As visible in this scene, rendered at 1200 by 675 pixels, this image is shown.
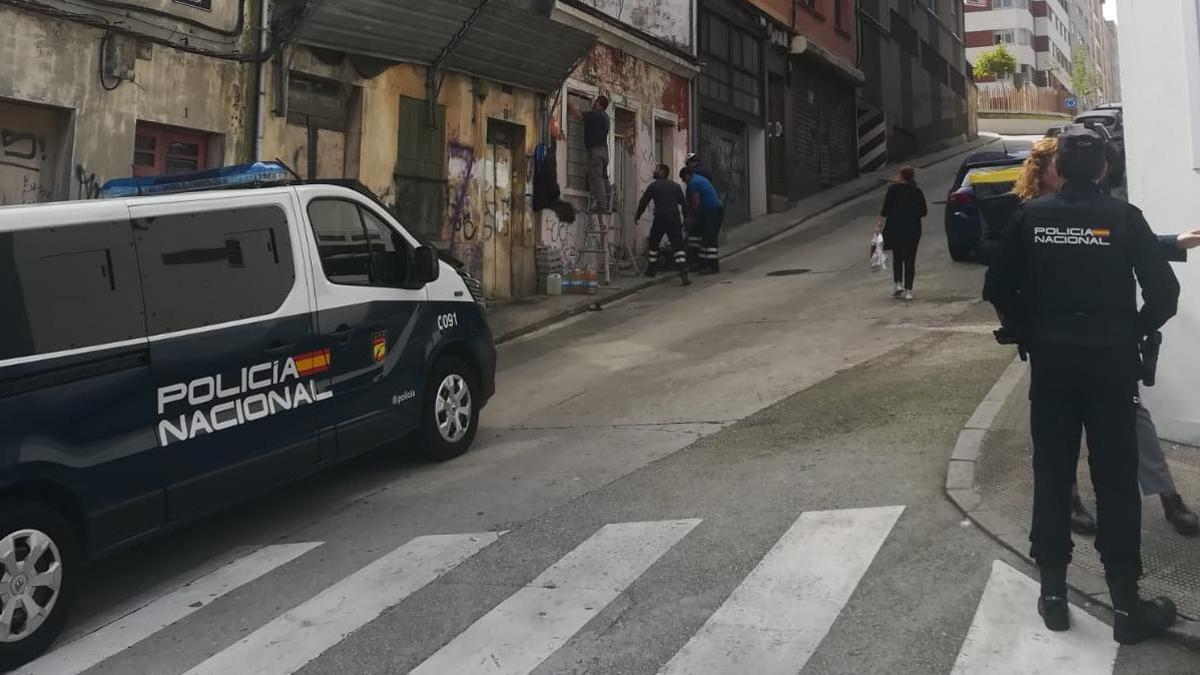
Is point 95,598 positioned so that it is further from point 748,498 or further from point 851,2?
point 851,2

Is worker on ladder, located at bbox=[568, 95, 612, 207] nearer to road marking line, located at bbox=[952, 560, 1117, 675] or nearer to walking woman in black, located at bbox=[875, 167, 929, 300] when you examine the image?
walking woman in black, located at bbox=[875, 167, 929, 300]

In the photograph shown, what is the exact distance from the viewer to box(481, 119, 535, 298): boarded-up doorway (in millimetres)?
14375

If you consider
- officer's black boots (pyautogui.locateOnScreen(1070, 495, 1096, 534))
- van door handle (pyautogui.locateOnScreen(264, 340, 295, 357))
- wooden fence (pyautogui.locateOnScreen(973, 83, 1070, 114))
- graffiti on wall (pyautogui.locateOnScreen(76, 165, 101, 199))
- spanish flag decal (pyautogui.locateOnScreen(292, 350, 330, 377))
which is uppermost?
wooden fence (pyautogui.locateOnScreen(973, 83, 1070, 114))

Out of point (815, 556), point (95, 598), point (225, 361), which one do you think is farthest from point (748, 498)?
point (95, 598)

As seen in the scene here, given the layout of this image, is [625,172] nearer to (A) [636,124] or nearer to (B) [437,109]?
(A) [636,124]

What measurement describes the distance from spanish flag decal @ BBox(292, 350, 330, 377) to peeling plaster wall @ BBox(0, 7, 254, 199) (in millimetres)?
4860

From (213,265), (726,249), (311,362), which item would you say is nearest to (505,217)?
(726,249)

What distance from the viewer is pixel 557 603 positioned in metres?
4.37

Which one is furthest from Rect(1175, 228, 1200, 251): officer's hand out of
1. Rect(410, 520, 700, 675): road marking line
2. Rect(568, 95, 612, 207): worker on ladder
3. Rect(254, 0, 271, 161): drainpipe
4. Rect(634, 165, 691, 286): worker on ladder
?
Rect(568, 95, 612, 207): worker on ladder

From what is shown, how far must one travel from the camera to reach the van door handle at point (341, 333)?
5.80 metres

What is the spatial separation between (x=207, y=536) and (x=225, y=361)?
132cm

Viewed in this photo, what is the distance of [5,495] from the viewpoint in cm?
407

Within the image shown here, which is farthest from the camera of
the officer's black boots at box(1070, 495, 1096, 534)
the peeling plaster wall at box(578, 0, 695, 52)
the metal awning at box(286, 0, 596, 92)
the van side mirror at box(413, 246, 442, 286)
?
the peeling plaster wall at box(578, 0, 695, 52)

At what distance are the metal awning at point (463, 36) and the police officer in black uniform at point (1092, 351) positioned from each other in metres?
9.17
